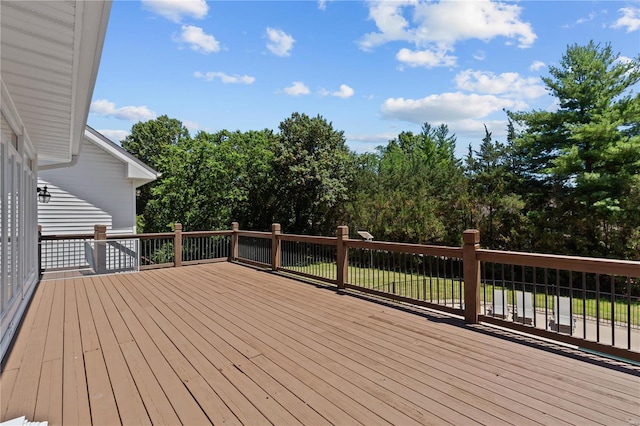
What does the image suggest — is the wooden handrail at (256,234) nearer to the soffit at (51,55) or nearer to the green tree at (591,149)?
the soffit at (51,55)

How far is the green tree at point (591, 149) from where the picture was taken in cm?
1273

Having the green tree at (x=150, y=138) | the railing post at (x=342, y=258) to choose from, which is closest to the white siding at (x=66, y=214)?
the railing post at (x=342, y=258)

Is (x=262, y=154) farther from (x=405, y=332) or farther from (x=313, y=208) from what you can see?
(x=405, y=332)

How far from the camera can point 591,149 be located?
43.7ft

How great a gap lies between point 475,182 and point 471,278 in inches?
537

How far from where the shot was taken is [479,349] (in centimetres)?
320

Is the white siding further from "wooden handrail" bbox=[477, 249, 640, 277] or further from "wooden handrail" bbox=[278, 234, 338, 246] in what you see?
"wooden handrail" bbox=[477, 249, 640, 277]

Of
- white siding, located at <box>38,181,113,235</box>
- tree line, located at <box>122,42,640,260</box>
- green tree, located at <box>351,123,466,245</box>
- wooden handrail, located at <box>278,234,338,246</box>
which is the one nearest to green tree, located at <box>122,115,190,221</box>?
tree line, located at <box>122,42,640,260</box>

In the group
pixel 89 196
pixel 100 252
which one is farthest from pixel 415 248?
pixel 89 196

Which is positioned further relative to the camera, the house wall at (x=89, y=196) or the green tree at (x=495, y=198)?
the green tree at (x=495, y=198)

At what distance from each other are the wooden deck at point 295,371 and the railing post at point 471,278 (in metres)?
0.19

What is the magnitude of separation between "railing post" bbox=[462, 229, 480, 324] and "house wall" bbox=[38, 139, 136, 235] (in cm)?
1002

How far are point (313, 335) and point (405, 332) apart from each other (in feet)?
3.30

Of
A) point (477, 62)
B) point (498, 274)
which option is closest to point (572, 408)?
point (498, 274)
